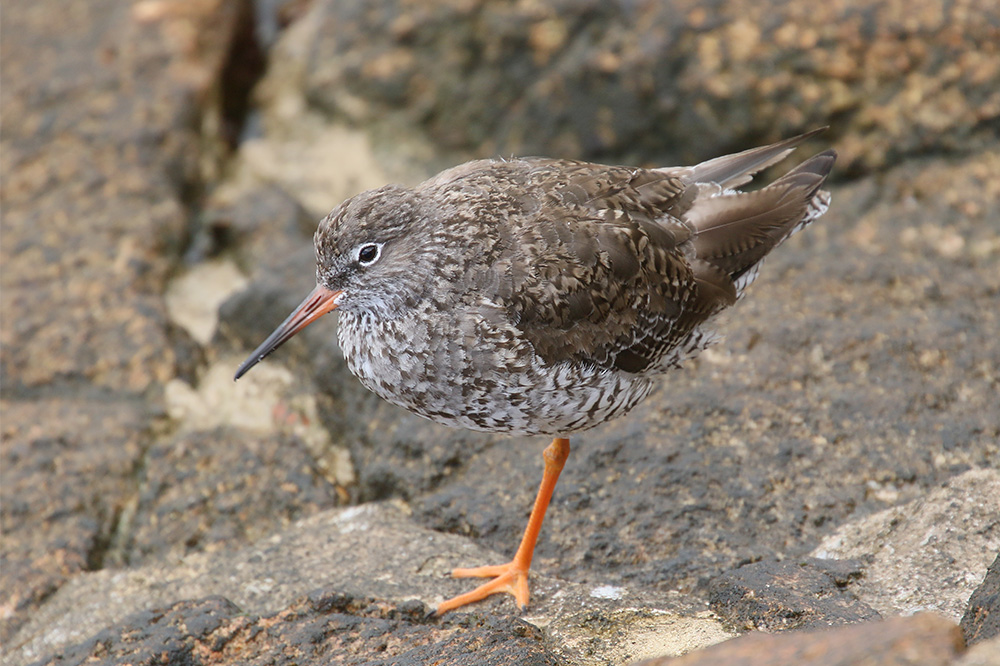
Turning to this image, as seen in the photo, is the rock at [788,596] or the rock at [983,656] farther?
the rock at [788,596]

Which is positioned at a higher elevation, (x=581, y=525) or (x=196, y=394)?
(x=196, y=394)

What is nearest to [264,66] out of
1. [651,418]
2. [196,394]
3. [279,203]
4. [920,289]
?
[279,203]

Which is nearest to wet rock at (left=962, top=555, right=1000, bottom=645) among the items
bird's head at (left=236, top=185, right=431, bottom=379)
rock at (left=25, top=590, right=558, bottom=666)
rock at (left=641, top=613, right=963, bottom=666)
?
rock at (left=641, top=613, right=963, bottom=666)

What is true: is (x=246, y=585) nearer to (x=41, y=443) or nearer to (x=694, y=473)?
(x=41, y=443)

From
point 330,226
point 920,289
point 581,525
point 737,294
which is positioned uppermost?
point 330,226

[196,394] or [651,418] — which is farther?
[196,394]

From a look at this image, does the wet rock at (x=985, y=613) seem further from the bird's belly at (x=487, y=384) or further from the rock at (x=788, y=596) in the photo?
the bird's belly at (x=487, y=384)

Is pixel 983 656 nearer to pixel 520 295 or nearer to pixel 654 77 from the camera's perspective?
pixel 520 295

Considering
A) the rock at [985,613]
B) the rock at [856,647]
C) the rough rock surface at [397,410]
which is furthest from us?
the rough rock surface at [397,410]

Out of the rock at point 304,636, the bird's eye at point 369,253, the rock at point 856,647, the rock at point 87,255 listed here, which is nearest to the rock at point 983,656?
the rock at point 856,647
